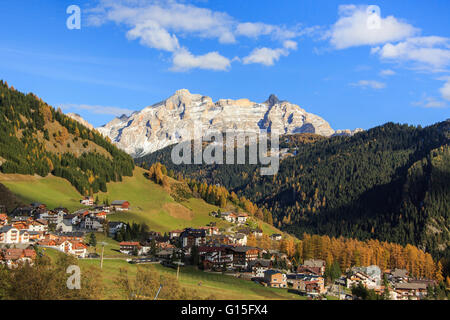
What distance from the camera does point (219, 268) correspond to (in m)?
133

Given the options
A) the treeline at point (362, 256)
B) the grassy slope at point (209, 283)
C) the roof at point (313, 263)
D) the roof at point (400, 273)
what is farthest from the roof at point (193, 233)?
the roof at point (400, 273)

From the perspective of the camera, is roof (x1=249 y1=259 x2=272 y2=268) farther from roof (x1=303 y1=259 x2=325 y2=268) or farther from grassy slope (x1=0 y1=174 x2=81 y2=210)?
grassy slope (x1=0 y1=174 x2=81 y2=210)

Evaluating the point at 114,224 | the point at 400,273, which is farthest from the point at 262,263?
the point at 114,224

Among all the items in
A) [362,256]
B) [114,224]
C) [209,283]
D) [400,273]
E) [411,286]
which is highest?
[114,224]

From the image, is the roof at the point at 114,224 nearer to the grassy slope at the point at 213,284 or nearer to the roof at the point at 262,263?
the grassy slope at the point at 213,284

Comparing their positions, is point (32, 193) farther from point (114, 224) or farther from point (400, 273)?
point (400, 273)

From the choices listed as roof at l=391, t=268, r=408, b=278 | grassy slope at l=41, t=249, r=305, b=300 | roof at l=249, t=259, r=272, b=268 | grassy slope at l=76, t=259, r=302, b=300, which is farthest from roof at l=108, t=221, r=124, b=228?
roof at l=391, t=268, r=408, b=278

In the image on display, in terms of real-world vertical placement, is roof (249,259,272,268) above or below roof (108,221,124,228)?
below

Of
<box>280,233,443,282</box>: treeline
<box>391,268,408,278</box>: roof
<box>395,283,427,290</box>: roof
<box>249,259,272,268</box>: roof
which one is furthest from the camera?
<box>280,233,443,282</box>: treeline

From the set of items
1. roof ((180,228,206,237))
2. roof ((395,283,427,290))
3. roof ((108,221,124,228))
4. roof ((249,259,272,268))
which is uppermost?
roof ((108,221,124,228))
